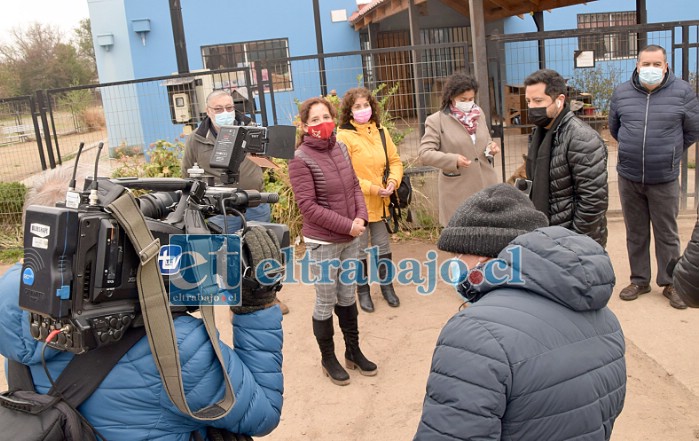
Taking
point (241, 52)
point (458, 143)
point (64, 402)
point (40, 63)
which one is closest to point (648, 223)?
point (458, 143)

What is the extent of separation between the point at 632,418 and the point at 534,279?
2.53 metres

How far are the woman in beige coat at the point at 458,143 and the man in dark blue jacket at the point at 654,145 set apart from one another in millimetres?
1079

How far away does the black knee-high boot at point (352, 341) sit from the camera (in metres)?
4.41

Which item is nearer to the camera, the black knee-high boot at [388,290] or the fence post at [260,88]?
the black knee-high boot at [388,290]

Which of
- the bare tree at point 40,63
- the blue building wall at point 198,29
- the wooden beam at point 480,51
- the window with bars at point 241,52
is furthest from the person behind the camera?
the bare tree at point 40,63

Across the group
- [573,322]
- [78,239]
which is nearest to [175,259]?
[78,239]

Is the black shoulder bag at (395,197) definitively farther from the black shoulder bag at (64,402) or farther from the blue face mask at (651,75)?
the black shoulder bag at (64,402)

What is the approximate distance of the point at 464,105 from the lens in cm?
539

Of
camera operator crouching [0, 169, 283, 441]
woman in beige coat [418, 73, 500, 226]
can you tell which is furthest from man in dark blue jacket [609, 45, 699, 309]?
camera operator crouching [0, 169, 283, 441]

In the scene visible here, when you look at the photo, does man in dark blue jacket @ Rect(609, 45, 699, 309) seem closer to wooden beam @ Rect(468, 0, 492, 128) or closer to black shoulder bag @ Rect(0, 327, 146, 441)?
wooden beam @ Rect(468, 0, 492, 128)

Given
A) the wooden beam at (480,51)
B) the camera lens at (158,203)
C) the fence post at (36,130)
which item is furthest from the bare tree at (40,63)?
the camera lens at (158,203)

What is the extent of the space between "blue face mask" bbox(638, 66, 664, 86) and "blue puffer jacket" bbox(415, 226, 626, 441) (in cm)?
394

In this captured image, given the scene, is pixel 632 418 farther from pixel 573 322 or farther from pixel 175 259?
pixel 175 259

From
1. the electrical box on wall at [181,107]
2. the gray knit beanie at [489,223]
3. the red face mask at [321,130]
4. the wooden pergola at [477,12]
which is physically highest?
the wooden pergola at [477,12]
